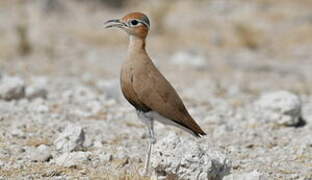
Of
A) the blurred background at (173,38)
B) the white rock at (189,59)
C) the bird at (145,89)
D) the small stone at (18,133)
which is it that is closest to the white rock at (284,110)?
the bird at (145,89)

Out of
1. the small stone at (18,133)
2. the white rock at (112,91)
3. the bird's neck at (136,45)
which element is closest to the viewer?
the bird's neck at (136,45)

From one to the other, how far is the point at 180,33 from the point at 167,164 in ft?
41.0

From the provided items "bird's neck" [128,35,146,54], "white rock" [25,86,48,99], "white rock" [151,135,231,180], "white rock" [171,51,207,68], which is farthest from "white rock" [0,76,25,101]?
"white rock" [171,51,207,68]

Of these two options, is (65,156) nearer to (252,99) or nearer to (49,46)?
(252,99)

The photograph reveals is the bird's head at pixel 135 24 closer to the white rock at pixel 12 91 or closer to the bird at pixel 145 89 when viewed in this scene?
the bird at pixel 145 89

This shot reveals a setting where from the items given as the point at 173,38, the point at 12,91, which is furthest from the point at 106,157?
the point at 173,38

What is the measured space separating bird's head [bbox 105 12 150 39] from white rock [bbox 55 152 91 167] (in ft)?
4.08

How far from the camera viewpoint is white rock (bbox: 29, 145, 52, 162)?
644 cm

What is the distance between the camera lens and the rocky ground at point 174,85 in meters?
6.32

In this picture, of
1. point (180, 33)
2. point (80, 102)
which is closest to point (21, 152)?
point (80, 102)

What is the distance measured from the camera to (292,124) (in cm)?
874

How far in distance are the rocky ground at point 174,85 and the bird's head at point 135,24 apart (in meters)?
1.03

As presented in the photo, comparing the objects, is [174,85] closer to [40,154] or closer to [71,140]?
[71,140]

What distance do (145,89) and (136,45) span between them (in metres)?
0.48
